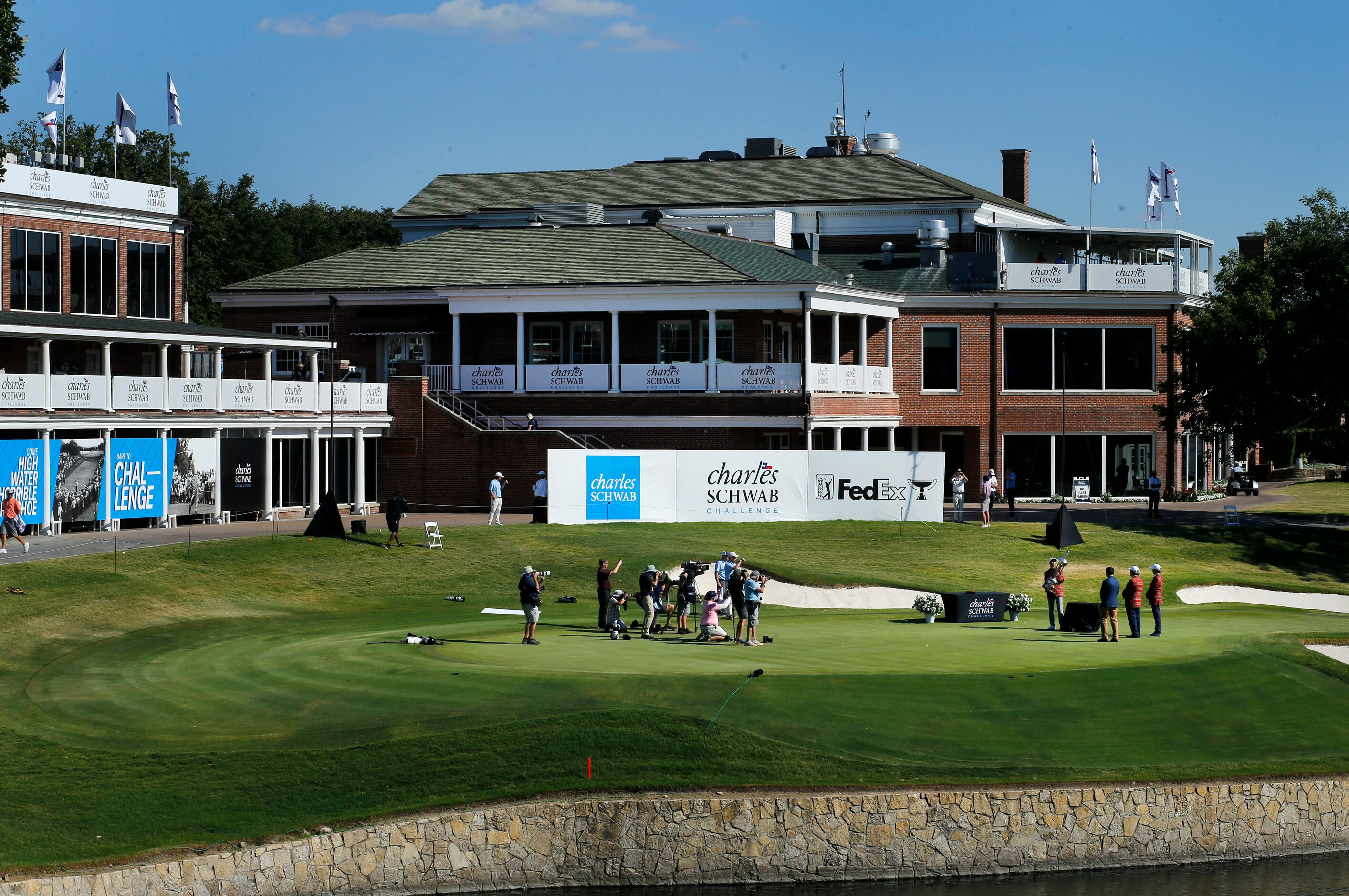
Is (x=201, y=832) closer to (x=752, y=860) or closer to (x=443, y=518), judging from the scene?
(x=752, y=860)

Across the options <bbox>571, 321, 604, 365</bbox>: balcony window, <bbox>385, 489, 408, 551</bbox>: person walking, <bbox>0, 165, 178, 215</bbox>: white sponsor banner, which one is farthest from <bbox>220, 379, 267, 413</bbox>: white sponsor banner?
<bbox>571, 321, 604, 365</bbox>: balcony window

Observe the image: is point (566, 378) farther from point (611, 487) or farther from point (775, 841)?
point (775, 841)

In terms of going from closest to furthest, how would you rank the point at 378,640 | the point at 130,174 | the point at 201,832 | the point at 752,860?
1. the point at 201,832
2. the point at 752,860
3. the point at 378,640
4. the point at 130,174

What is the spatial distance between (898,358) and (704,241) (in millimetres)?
8524

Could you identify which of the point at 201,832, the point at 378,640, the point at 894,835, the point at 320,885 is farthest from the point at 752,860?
the point at 378,640

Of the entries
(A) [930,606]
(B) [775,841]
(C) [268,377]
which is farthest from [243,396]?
(B) [775,841]

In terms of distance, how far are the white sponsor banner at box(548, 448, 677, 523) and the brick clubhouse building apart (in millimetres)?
3490

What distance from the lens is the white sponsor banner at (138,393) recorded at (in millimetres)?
43219

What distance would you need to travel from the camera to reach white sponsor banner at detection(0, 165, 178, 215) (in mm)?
51531

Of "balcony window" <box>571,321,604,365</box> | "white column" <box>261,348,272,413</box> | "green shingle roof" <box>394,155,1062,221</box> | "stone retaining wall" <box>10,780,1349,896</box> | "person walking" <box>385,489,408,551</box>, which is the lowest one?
"stone retaining wall" <box>10,780,1349,896</box>

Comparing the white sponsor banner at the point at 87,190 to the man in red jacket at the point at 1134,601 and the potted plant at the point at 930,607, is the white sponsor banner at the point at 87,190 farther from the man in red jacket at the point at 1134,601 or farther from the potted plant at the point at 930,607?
the man in red jacket at the point at 1134,601

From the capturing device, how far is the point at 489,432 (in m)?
50.5

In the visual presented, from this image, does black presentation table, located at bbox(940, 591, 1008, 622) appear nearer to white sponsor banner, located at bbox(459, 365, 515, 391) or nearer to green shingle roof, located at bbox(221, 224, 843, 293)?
green shingle roof, located at bbox(221, 224, 843, 293)

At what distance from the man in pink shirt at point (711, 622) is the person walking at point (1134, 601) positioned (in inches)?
322
